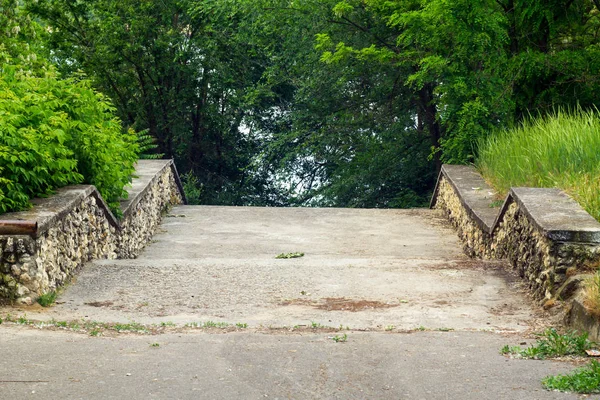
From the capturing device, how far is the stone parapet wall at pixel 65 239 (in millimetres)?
6973

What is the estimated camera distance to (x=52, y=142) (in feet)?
27.7

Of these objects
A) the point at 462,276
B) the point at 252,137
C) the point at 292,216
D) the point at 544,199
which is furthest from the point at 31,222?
the point at 252,137

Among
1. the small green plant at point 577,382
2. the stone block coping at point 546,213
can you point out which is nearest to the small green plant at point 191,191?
the stone block coping at point 546,213

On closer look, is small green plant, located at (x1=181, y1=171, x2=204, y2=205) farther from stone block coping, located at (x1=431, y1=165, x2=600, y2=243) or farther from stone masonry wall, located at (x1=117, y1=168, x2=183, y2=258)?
stone block coping, located at (x1=431, y1=165, x2=600, y2=243)

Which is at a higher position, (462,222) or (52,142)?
(52,142)

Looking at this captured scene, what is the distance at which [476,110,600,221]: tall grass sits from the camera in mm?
8875

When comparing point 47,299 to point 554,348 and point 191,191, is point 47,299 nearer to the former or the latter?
point 554,348

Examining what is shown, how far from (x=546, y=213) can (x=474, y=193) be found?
14.8ft

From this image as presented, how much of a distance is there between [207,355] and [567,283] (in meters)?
3.10

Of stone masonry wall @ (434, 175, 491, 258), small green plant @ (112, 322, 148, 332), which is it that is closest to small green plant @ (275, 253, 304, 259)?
stone masonry wall @ (434, 175, 491, 258)

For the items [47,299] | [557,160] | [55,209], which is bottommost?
[47,299]

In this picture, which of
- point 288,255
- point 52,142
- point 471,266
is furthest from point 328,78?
point 52,142

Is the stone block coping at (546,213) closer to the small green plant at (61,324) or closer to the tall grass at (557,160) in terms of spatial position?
the tall grass at (557,160)

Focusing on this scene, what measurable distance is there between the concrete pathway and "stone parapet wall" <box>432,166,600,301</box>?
0.27 metres
